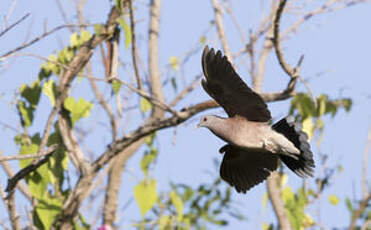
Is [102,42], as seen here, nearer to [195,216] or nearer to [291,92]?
[291,92]

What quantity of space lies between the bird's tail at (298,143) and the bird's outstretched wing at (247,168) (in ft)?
0.45

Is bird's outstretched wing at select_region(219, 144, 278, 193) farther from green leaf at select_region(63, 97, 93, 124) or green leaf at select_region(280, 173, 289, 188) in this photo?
green leaf at select_region(280, 173, 289, 188)

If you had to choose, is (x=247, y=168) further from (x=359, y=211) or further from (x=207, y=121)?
(x=359, y=211)

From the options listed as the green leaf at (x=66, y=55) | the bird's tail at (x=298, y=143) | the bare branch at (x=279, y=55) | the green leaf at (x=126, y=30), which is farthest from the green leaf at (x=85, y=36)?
the bird's tail at (x=298, y=143)

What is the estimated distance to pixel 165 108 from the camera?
4.96 metres

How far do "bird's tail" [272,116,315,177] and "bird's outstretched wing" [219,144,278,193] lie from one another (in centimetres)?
14

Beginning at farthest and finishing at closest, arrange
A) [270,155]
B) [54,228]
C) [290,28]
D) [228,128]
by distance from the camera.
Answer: [290,28], [54,228], [270,155], [228,128]

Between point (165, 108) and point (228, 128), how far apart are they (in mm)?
948

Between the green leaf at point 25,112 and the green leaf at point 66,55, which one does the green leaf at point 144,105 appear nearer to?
the green leaf at point 66,55

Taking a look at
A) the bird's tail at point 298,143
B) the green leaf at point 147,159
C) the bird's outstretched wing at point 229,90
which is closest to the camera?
the bird's outstretched wing at point 229,90

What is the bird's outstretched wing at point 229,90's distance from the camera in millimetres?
3842

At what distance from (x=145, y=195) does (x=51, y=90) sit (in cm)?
95

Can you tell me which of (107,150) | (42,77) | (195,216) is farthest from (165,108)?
(195,216)

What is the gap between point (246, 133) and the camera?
13.5 feet
